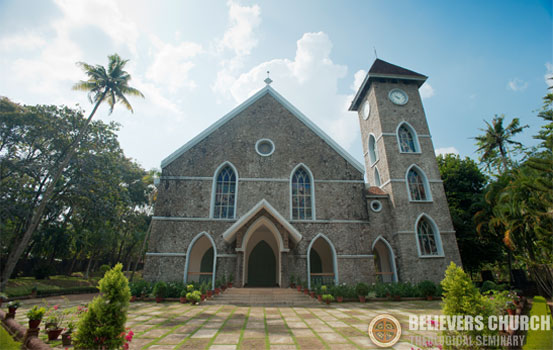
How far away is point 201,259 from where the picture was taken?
47.4 ft

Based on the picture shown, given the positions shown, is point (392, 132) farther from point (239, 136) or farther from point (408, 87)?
point (239, 136)

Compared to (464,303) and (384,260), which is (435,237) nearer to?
(384,260)

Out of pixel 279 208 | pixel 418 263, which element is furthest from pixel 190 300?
pixel 418 263

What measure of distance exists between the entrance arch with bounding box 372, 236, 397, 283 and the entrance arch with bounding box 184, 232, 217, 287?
9.20 metres

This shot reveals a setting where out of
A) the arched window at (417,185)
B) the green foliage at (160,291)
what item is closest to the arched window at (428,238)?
the arched window at (417,185)

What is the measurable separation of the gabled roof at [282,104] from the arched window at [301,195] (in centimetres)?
256

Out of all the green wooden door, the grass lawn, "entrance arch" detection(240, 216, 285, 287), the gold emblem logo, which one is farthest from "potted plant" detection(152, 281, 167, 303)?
the grass lawn

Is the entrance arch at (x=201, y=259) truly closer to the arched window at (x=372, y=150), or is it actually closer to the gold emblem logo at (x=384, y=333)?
the gold emblem logo at (x=384, y=333)

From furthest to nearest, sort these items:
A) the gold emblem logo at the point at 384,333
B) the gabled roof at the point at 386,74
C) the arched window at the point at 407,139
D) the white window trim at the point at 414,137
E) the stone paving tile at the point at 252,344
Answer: the gabled roof at the point at 386,74, the arched window at the point at 407,139, the white window trim at the point at 414,137, the gold emblem logo at the point at 384,333, the stone paving tile at the point at 252,344

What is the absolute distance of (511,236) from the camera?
44.2 feet

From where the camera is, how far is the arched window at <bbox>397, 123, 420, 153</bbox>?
1664cm

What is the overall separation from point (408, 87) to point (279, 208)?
524 inches

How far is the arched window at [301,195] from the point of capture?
46.3 feet

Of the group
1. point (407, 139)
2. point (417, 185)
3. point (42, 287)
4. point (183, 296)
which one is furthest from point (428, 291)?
point (42, 287)
